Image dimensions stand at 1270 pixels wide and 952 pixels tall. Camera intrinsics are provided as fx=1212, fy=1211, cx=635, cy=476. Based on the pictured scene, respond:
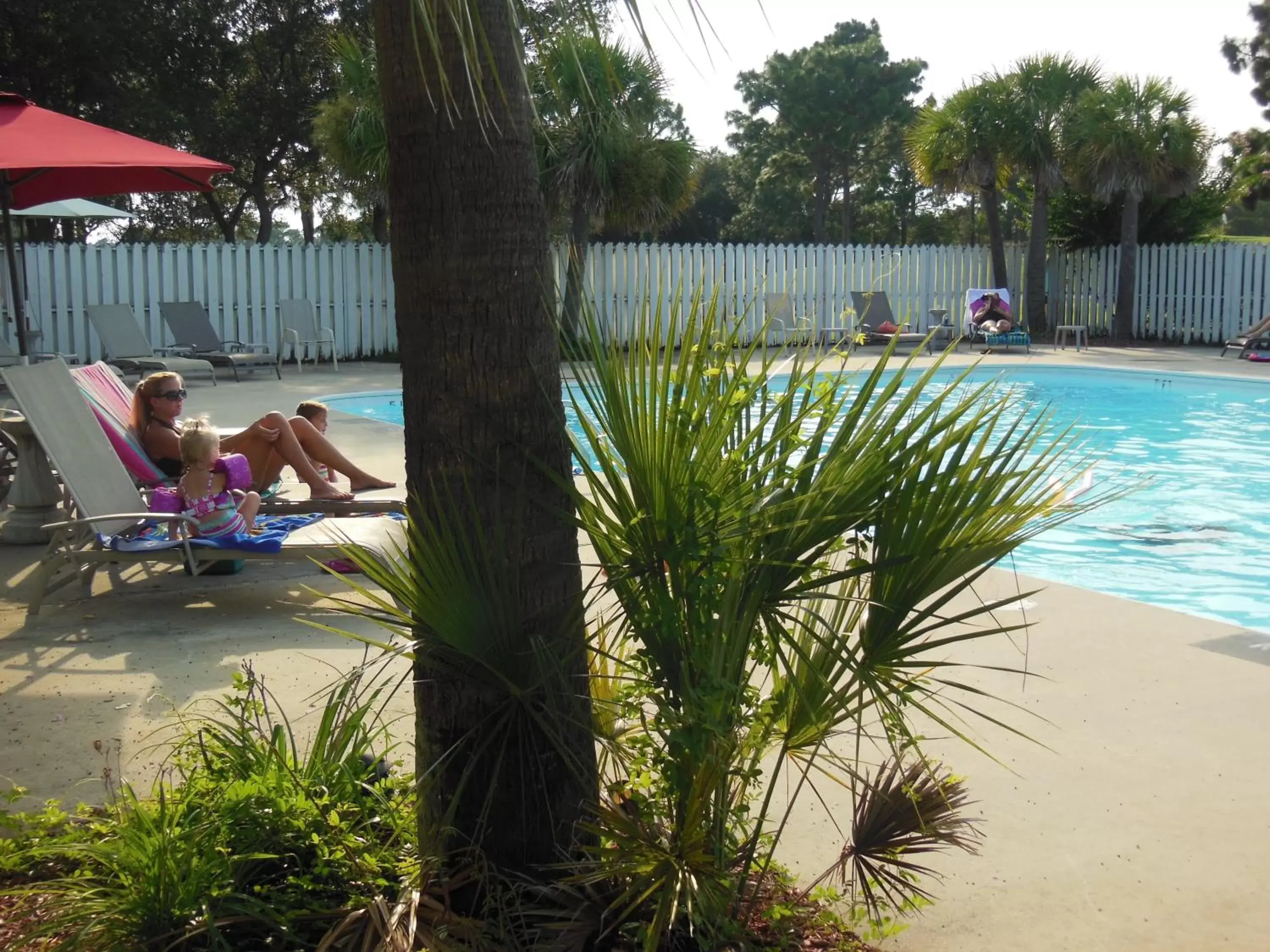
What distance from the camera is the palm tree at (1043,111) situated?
21.9 meters

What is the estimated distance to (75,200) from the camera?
1672cm

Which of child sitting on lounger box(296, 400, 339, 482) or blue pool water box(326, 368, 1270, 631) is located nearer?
child sitting on lounger box(296, 400, 339, 482)

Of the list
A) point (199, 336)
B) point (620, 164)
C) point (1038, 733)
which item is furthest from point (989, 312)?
point (1038, 733)

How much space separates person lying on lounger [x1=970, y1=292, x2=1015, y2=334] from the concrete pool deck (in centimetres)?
1567

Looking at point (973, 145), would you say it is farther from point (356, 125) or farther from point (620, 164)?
point (356, 125)

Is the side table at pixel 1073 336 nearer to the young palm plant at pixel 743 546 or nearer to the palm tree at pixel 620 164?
the palm tree at pixel 620 164

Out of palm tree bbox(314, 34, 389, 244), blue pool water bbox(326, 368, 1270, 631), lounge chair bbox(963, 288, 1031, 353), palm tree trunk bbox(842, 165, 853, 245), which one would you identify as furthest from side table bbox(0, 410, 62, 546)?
palm tree trunk bbox(842, 165, 853, 245)

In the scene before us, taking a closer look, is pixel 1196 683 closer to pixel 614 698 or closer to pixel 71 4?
pixel 614 698

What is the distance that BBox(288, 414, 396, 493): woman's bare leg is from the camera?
6.46 m

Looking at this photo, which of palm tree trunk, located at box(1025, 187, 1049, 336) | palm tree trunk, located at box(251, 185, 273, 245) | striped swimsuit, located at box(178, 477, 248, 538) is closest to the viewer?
striped swimsuit, located at box(178, 477, 248, 538)

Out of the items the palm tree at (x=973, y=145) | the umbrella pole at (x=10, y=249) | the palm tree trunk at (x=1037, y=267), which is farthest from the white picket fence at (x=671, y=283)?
the umbrella pole at (x=10, y=249)

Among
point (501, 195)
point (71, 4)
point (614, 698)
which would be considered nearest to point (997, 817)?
point (614, 698)

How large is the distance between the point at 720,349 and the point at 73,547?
144 inches

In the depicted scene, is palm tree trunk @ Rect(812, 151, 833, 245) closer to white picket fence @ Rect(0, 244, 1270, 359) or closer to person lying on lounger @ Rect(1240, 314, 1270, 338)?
white picket fence @ Rect(0, 244, 1270, 359)
